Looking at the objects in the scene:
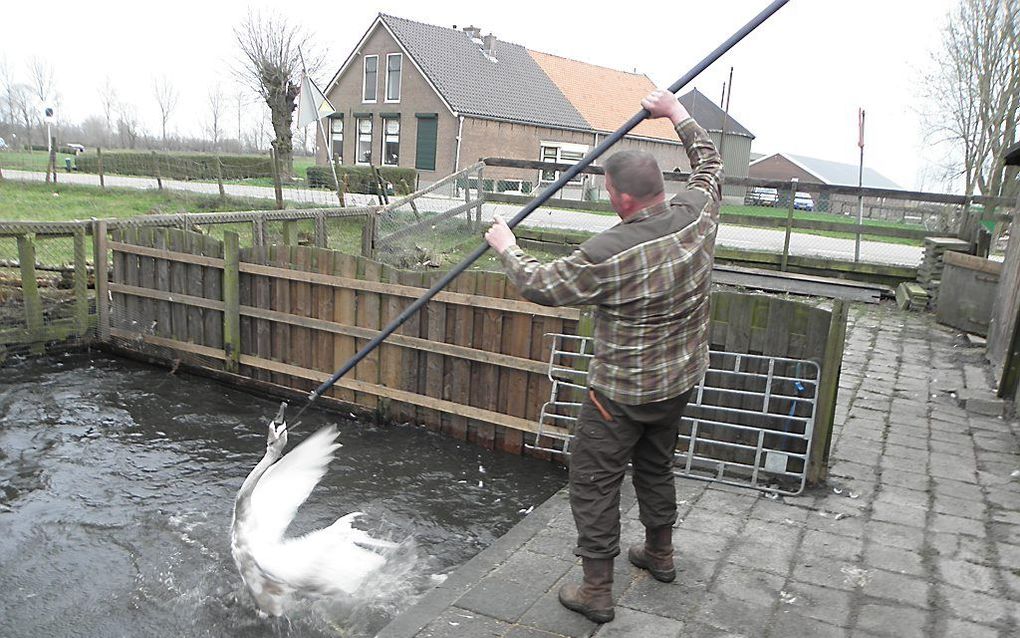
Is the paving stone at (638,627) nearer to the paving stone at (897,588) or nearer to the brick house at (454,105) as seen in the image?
the paving stone at (897,588)

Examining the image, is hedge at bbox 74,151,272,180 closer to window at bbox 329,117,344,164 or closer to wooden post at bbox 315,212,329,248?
window at bbox 329,117,344,164

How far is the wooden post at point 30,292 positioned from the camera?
8.16 metres

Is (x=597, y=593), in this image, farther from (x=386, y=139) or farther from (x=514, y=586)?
(x=386, y=139)

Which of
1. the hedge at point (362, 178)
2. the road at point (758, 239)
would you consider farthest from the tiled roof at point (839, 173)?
the road at point (758, 239)

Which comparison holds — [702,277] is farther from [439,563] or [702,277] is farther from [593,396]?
[439,563]

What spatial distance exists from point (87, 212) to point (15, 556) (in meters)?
15.1

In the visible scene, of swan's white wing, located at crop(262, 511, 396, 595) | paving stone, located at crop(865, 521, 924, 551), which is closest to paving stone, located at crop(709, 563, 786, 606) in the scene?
paving stone, located at crop(865, 521, 924, 551)

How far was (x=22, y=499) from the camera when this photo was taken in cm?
521

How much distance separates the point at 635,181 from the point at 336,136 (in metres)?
Result: 39.1

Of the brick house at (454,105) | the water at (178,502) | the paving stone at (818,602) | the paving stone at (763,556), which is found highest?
the brick house at (454,105)

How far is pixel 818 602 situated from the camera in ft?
11.6

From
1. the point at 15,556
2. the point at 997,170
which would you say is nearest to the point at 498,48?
the point at 997,170

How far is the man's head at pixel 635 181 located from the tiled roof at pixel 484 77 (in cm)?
3244

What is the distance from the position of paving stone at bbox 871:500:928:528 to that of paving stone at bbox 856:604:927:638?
1.04 meters
